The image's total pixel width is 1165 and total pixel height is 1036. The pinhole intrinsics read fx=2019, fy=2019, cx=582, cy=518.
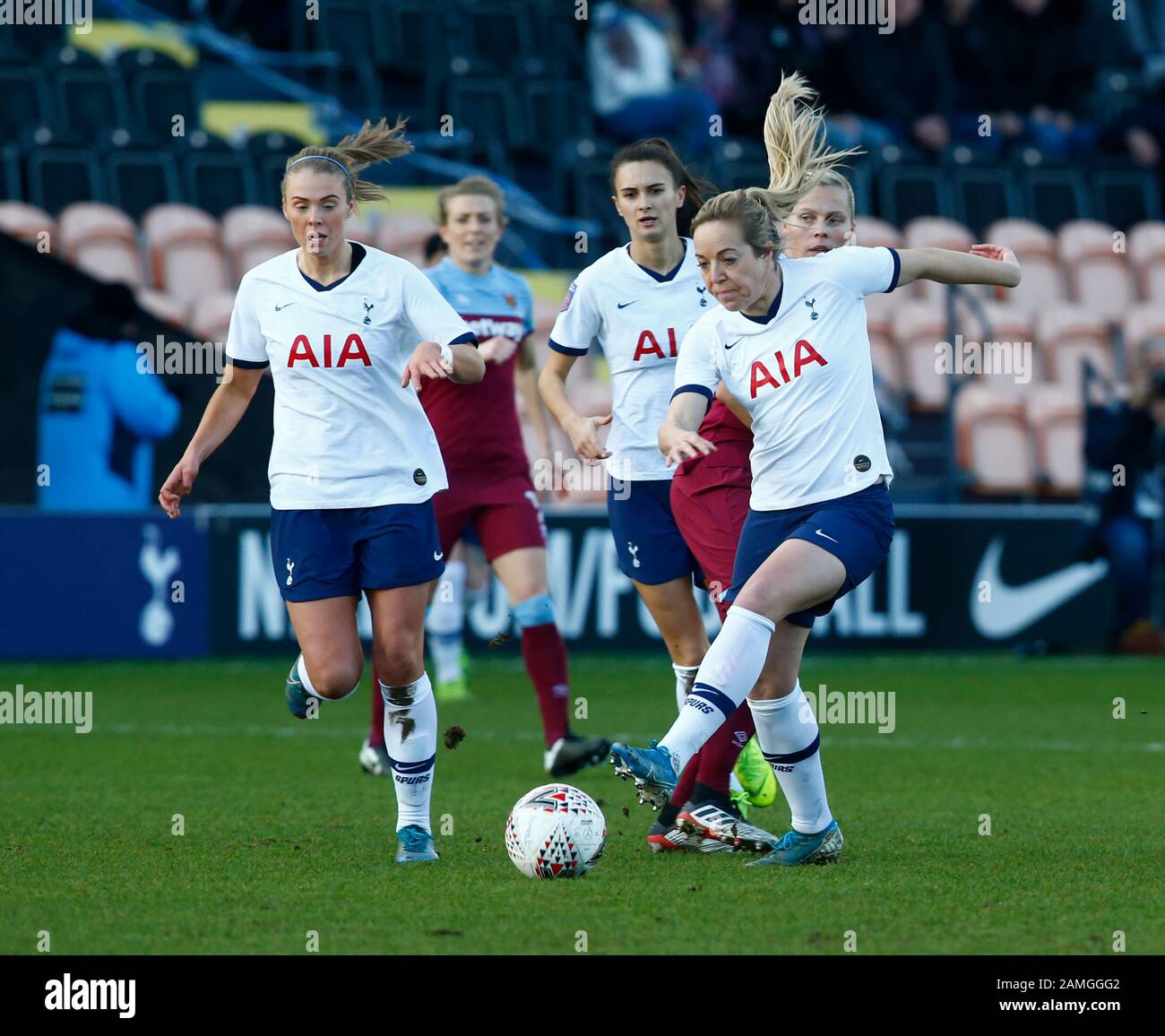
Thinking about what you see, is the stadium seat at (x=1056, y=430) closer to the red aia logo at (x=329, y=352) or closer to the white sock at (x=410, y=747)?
the white sock at (x=410, y=747)

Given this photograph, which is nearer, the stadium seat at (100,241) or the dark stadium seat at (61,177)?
the stadium seat at (100,241)

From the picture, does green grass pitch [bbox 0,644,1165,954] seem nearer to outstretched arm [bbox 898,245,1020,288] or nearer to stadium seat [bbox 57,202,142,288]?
outstretched arm [bbox 898,245,1020,288]

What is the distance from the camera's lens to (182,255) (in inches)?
594

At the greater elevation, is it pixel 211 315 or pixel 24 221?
pixel 24 221

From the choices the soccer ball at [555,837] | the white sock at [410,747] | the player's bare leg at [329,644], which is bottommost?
the soccer ball at [555,837]

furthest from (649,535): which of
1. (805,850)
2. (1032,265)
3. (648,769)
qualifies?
(1032,265)

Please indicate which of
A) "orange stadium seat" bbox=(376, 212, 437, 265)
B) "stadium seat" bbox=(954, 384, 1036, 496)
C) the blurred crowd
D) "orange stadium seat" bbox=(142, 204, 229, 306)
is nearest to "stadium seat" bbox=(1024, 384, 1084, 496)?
"stadium seat" bbox=(954, 384, 1036, 496)

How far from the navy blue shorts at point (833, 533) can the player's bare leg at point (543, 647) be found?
2.15 m

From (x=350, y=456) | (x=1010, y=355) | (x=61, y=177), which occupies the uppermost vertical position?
(x=61, y=177)

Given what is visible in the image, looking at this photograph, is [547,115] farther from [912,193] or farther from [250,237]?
[250,237]

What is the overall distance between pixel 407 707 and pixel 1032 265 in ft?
42.2

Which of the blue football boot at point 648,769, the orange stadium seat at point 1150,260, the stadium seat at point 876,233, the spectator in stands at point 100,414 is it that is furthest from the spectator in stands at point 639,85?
the blue football boot at point 648,769

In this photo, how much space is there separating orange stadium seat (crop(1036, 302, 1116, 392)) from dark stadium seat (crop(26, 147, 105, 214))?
7787 mm

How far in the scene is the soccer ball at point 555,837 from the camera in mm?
5707
